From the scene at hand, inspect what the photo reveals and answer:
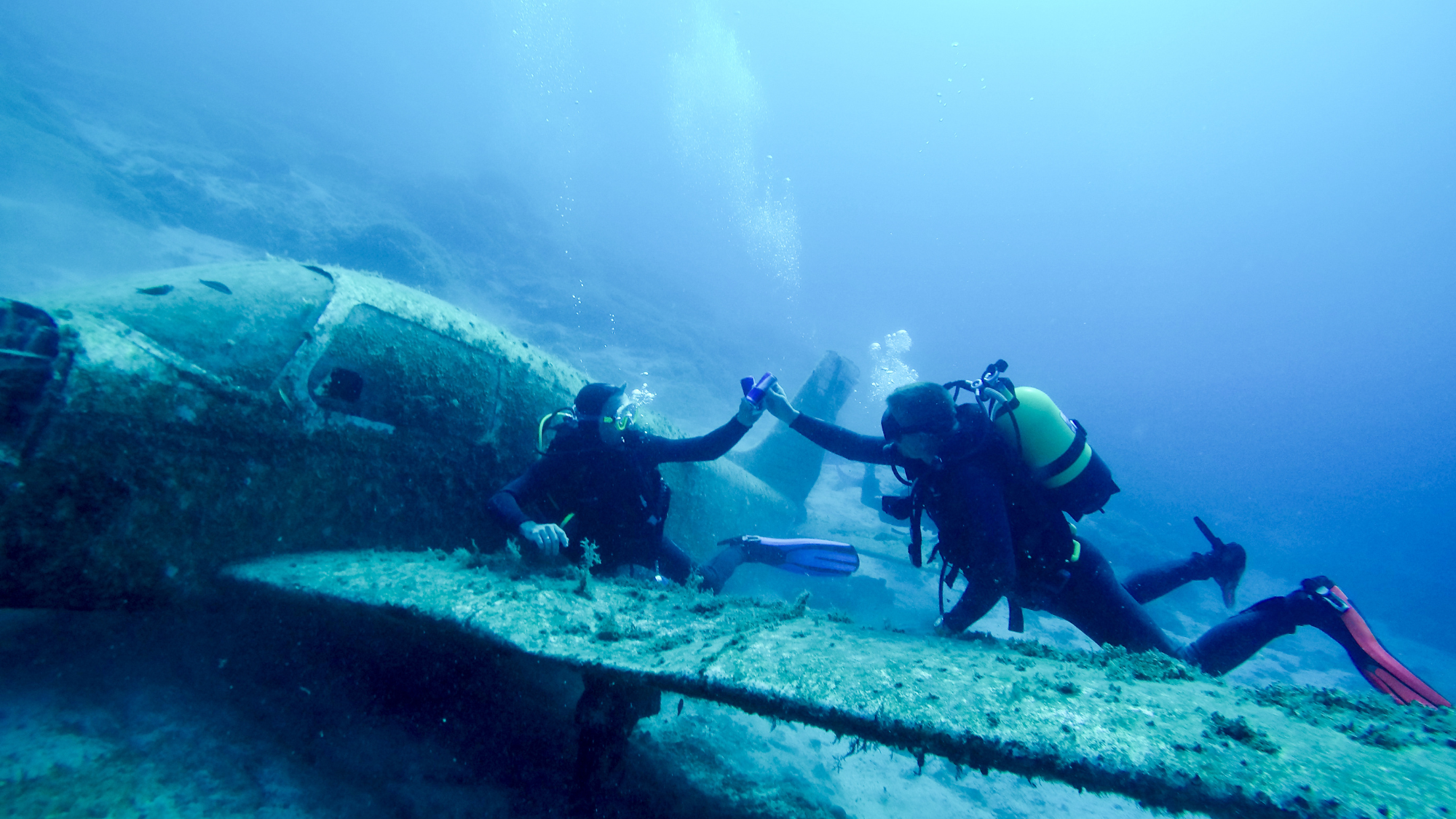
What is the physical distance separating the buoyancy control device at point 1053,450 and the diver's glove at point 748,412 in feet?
5.82

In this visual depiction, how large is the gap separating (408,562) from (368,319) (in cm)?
168

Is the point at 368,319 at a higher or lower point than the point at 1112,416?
lower

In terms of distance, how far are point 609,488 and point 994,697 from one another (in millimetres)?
3052

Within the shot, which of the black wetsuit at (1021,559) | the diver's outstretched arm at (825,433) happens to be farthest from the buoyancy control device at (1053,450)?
the diver's outstretched arm at (825,433)

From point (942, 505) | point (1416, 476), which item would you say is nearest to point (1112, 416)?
point (1416, 476)

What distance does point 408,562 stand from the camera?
298cm

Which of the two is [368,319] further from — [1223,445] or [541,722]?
[1223,445]

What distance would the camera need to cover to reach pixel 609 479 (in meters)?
4.16

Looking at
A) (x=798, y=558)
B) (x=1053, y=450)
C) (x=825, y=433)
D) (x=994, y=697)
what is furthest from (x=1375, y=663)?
(x=798, y=558)

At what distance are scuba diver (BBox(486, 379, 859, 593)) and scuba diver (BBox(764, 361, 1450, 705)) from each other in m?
1.35

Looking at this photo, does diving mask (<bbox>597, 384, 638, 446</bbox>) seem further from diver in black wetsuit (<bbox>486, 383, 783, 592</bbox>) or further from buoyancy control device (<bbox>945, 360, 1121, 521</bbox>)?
buoyancy control device (<bbox>945, 360, 1121, 521</bbox>)

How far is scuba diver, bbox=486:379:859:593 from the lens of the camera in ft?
12.9

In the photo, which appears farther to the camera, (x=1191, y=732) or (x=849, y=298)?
(x=849, y=298)

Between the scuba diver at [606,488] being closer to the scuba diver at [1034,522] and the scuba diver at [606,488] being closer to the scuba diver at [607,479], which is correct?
the scuba diver at [607,479]
